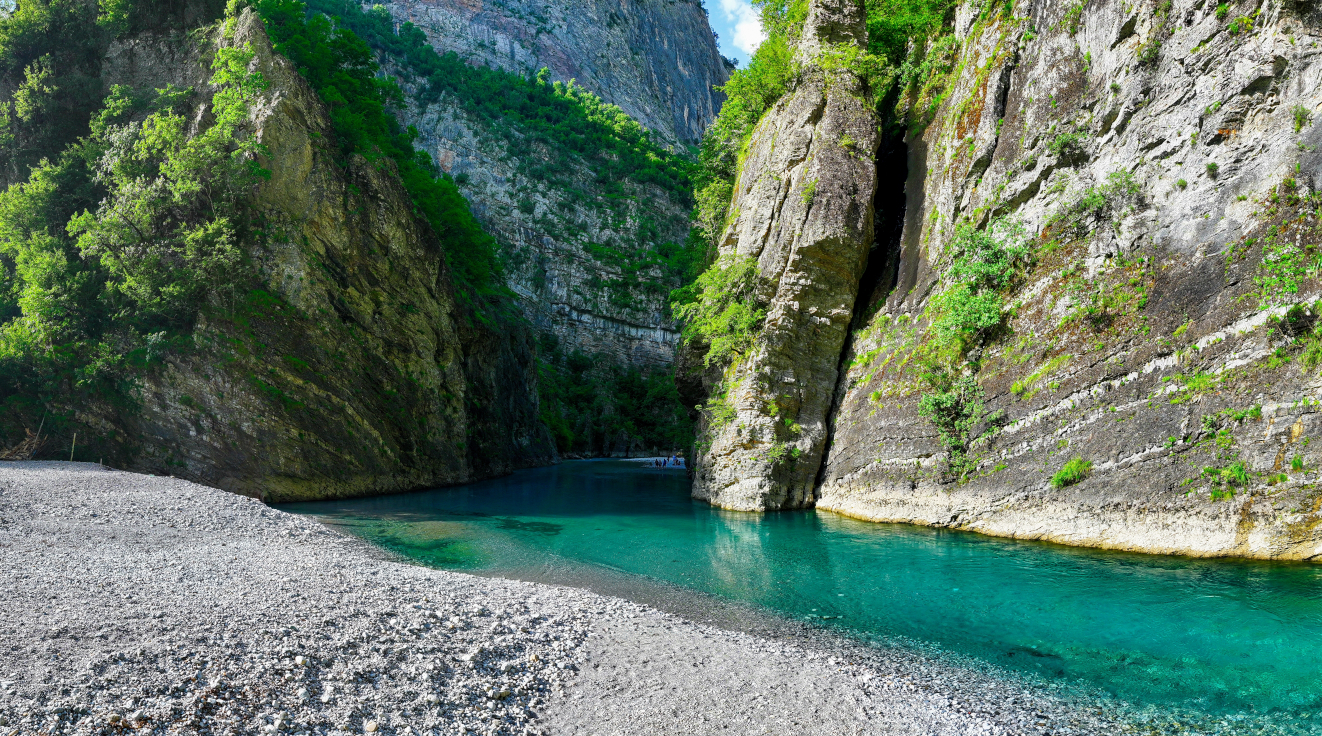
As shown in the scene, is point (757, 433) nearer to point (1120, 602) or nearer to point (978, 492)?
point (978, 492)

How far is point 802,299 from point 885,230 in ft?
14.5

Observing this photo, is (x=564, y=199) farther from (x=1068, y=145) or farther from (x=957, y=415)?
(x=957, y=415)

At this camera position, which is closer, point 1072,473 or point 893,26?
point 1072,473

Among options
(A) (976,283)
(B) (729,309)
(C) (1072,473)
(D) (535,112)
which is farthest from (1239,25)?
(D) (535,112)

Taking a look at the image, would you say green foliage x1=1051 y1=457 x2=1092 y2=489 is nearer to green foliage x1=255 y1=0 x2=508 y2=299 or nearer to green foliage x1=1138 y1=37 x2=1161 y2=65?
green foliage x1=1138 y1=37 x2=1161 y2=65

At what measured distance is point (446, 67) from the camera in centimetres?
6719

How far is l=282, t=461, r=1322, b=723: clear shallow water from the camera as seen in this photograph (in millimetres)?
6633

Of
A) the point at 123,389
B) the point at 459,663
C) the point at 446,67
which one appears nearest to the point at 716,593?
the point at 459,663

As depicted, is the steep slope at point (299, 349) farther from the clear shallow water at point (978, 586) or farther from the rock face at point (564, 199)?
the rock face at point (564, 199)

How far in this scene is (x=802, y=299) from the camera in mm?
19922

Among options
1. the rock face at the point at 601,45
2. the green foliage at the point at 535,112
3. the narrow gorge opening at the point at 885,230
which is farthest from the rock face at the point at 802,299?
the rock face at the point at 601,45

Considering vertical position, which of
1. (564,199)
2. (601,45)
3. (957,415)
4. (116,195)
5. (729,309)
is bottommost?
(957,415)

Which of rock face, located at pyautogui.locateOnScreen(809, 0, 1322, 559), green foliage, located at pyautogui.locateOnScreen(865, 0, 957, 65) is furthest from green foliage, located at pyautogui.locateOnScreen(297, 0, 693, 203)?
rock face, located at pyautogui.locateOnScreen(809, 0, 1322, 559)

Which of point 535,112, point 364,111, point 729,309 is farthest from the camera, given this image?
point 535,112
